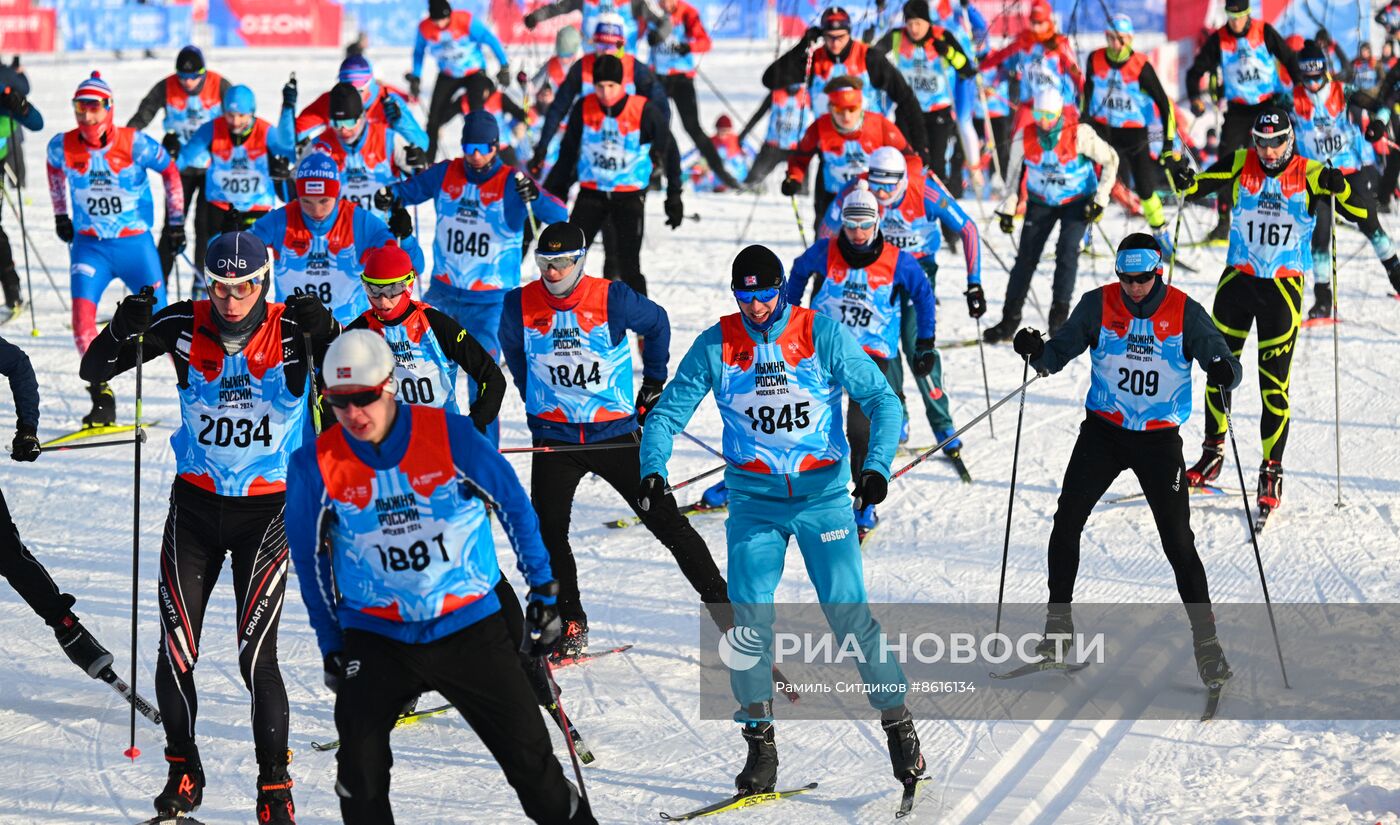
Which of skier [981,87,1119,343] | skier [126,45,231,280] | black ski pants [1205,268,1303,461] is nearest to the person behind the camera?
black ski pants [1205,268,1303,461]

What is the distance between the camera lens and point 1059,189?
1207 cm

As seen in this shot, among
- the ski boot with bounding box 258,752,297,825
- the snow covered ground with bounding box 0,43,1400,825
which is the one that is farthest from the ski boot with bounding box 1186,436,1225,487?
the ski boot with bounding box 258,752,297,825

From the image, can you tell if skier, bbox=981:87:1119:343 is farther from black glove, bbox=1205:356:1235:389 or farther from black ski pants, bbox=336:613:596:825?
black ski pants, bbox=336:613:596:825

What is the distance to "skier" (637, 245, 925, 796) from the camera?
619 cm

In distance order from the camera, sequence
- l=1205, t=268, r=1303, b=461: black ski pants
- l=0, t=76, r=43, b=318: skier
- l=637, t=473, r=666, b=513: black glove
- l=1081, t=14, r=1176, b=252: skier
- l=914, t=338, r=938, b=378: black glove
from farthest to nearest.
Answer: l=1081, t=14, r=1176, b=252: skier, l=0, t=76, r=43, b=318: skier, l=1205, t=268, r=1303, b=461: black ski pants, l=914, t=338, r=938, b=378: black glove, l=637, t=473, r=666, b=513: black glove

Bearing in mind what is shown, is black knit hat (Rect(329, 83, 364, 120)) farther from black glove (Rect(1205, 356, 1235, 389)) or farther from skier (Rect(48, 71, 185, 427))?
black glove (Rect(1205, 356, 1235, 389))

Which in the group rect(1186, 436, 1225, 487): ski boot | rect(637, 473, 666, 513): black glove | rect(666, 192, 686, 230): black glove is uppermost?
rect(666, 192, 686, 230): black glove

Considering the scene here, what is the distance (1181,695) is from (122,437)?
6.87 metres

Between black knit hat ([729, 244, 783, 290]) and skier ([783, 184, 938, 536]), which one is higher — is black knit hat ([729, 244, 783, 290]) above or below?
above

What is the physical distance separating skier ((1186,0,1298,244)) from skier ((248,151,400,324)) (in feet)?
25.8

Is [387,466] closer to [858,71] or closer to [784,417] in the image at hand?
[784,417]

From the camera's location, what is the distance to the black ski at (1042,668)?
745cm

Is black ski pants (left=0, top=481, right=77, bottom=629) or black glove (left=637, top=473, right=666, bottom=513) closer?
black glove (left=637, top=473, right=666, bottom=513)

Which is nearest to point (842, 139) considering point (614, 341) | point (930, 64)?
point (930, 64)
